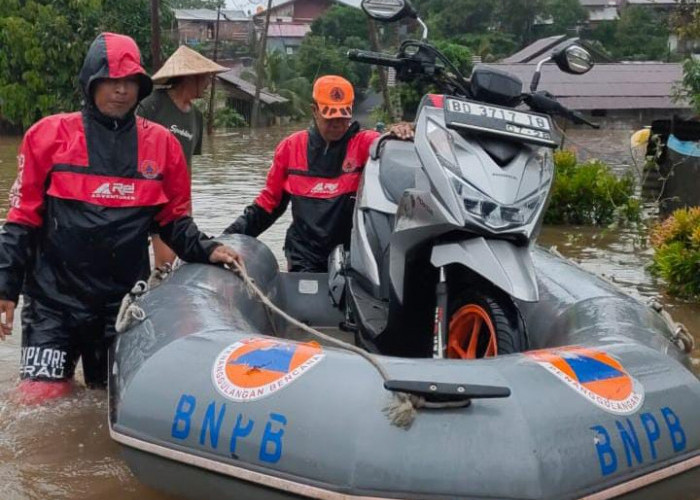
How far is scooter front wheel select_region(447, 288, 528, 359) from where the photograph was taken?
3531 mm

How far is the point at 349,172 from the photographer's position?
5.49 metres

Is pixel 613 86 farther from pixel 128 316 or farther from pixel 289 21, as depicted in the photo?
pixel 289 21

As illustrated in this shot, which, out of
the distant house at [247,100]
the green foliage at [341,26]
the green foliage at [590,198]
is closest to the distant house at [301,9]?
the green foliage at [341,26]

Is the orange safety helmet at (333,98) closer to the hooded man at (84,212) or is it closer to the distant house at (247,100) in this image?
the hooded man at (84,212)

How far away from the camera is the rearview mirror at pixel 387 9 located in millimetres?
4281

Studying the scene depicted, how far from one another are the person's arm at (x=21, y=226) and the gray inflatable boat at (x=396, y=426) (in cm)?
69

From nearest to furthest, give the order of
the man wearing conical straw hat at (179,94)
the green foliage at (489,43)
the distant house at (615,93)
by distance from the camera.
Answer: the man wearing conical straw hat at (179,94)
the distant house at (615,93)
the green foliage at (489,43)

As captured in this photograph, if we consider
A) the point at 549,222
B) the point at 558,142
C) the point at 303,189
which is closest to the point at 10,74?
the point at 549,222

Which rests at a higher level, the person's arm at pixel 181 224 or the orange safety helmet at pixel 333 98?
the orange safety helmet at pixel 333 98

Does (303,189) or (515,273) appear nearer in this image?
(515,273)

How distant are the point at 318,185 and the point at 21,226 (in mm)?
1895

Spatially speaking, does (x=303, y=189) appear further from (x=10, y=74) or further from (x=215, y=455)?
(x=10, y=74)

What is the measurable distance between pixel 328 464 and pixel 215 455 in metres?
0.38

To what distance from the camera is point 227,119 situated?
39.1 metres
